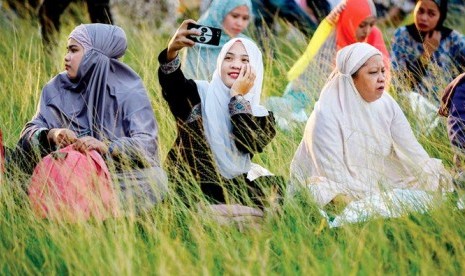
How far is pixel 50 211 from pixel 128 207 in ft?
1.46

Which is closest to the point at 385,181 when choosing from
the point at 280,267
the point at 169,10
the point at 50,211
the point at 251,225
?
the point at 251,225

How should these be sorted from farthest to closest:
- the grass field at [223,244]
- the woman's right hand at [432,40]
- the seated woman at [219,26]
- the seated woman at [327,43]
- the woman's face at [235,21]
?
the woman's right hand at [432,40]
the woman's face at [235,21]
the seated woman at [327,43]
the seated woman at [219,26]
the grass field at [223,244]

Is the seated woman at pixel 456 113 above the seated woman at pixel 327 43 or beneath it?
beneath

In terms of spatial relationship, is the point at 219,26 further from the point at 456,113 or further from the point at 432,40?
the point at 456,113

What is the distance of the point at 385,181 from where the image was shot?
7.29m

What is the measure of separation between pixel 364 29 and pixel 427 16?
513mm

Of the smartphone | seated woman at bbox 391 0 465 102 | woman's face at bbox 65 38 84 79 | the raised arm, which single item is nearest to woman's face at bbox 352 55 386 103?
the smartphone

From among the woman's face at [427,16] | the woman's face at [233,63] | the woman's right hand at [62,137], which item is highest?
the woman's face at [233,63]

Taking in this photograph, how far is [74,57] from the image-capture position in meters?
7.24

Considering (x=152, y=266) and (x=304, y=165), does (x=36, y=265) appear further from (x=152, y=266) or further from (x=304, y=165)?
(x=304, y=165)

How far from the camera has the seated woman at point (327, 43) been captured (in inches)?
380

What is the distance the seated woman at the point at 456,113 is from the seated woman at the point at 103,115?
1665 millimetres

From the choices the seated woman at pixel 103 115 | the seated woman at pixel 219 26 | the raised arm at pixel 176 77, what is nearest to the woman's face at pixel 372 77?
the raised arm at pixel 176 77

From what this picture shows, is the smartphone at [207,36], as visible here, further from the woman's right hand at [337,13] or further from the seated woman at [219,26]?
the woman's right hand at [337,13]
